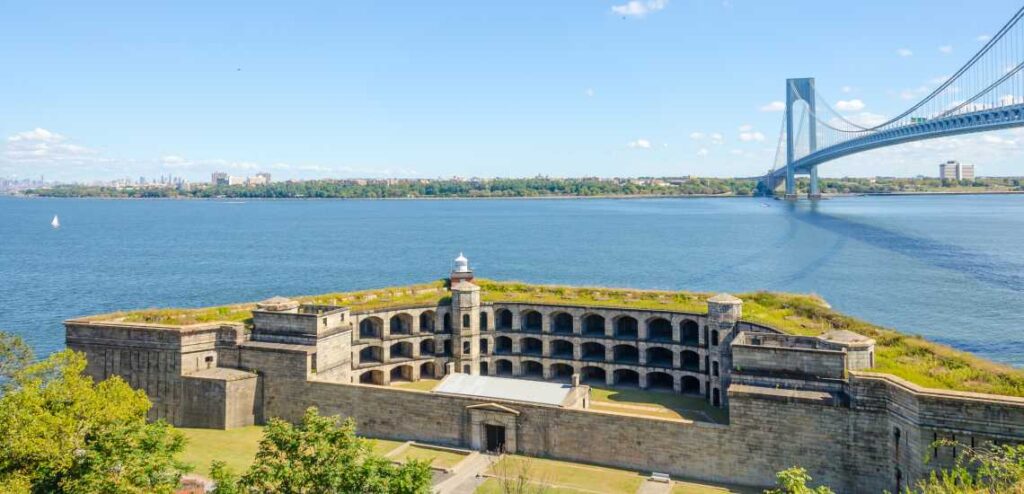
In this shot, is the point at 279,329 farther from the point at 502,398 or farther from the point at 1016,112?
the point at 1016,112

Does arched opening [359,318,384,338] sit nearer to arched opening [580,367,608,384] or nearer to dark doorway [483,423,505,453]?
arched opening [580,367,608,384]

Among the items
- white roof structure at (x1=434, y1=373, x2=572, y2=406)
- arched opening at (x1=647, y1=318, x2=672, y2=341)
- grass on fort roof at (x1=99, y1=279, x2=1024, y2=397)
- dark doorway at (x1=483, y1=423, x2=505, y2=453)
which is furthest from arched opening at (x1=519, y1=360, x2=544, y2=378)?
dark doorway at (x1=483, y1=423, x2=505, y2=453)

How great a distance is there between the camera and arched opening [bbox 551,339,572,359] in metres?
43.1

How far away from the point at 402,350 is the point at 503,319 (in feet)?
20.8

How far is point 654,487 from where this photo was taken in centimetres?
2680

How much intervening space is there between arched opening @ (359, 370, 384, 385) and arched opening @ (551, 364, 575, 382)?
988cm

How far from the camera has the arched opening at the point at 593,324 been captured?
43969 mm

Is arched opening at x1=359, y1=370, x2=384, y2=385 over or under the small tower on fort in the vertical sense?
under

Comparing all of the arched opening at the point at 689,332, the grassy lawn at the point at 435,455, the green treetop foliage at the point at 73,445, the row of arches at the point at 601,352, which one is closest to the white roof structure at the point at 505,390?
the grassy lawn at the point at 435,455

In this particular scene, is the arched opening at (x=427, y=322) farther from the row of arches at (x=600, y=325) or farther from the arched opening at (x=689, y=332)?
the arched opening at (x=689, y=332)

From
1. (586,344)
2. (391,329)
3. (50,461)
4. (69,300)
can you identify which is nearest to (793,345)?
(586,344)

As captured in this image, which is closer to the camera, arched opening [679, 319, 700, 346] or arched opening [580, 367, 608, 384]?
arched opening [679, 319, 700, 346]

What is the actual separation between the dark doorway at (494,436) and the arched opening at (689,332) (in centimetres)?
1373

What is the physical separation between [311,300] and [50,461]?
21878 millimetres
